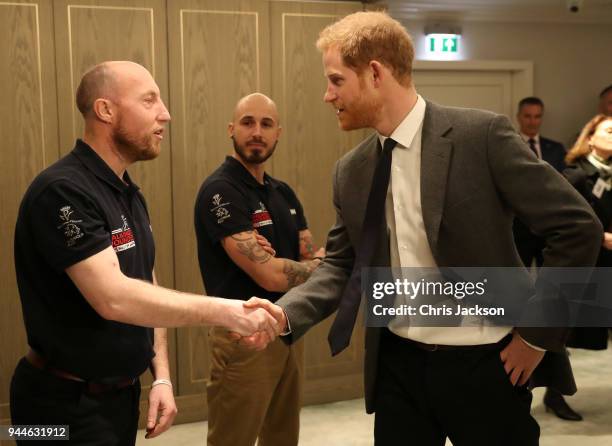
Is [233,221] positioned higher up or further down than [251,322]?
higher up

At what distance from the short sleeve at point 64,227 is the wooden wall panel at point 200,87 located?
2068 millimetres

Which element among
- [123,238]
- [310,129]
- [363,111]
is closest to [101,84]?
[123,238]

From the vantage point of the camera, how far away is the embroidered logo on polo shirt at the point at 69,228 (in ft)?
5.46

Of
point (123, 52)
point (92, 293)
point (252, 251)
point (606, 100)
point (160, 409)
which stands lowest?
point (160, 409)

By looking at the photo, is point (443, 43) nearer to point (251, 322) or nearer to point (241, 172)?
point (241, 172)

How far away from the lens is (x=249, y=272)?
2559mm

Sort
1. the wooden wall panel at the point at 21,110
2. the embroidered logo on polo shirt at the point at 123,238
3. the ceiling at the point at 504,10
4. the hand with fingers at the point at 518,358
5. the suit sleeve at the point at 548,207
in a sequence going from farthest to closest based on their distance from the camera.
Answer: the ceiling at the point at 504,10
the wooden wall panel at the point at 21,110
the embroidered logo on polo shirt at the point at 123,238
the hand with fingers at the point at 518,358
the suit sleeve at the point at 548,207

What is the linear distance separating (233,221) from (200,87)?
1.41m

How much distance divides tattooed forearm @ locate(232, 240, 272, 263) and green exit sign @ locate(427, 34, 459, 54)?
3591 mm

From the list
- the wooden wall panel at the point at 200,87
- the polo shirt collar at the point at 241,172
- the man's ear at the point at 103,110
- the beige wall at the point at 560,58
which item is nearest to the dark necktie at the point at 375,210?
the man's ear at the point at 103,110

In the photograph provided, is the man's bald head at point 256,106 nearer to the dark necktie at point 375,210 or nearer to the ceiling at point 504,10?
the dark necktie at point 375,210

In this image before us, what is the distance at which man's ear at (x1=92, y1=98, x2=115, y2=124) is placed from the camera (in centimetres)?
191

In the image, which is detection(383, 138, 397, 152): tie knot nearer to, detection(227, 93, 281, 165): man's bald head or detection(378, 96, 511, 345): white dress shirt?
detection(378, 96, 511, 345): white dress shirt

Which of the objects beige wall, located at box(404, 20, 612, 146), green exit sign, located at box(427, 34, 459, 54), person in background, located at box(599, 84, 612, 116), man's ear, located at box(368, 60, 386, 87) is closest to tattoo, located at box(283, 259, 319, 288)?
man's ear, located at box(368, 60, 386, 87)
